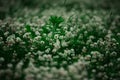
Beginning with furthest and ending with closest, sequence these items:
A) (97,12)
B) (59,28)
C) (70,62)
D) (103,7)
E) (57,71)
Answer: (103,7)
(97,12)
(59,28)
(70,62)
(57,71)

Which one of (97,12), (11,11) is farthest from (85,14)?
(11,11)

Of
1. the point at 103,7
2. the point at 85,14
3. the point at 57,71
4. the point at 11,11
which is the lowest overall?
the point at 57,71

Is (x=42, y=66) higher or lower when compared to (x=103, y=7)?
lower

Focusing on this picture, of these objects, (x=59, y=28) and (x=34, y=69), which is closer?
(x=34, y=69)

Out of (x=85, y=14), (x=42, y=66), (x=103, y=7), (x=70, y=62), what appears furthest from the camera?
(x=103, y=7)

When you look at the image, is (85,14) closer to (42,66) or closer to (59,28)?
(59,28)

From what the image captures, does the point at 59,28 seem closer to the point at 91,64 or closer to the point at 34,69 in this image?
the point at 91,64
